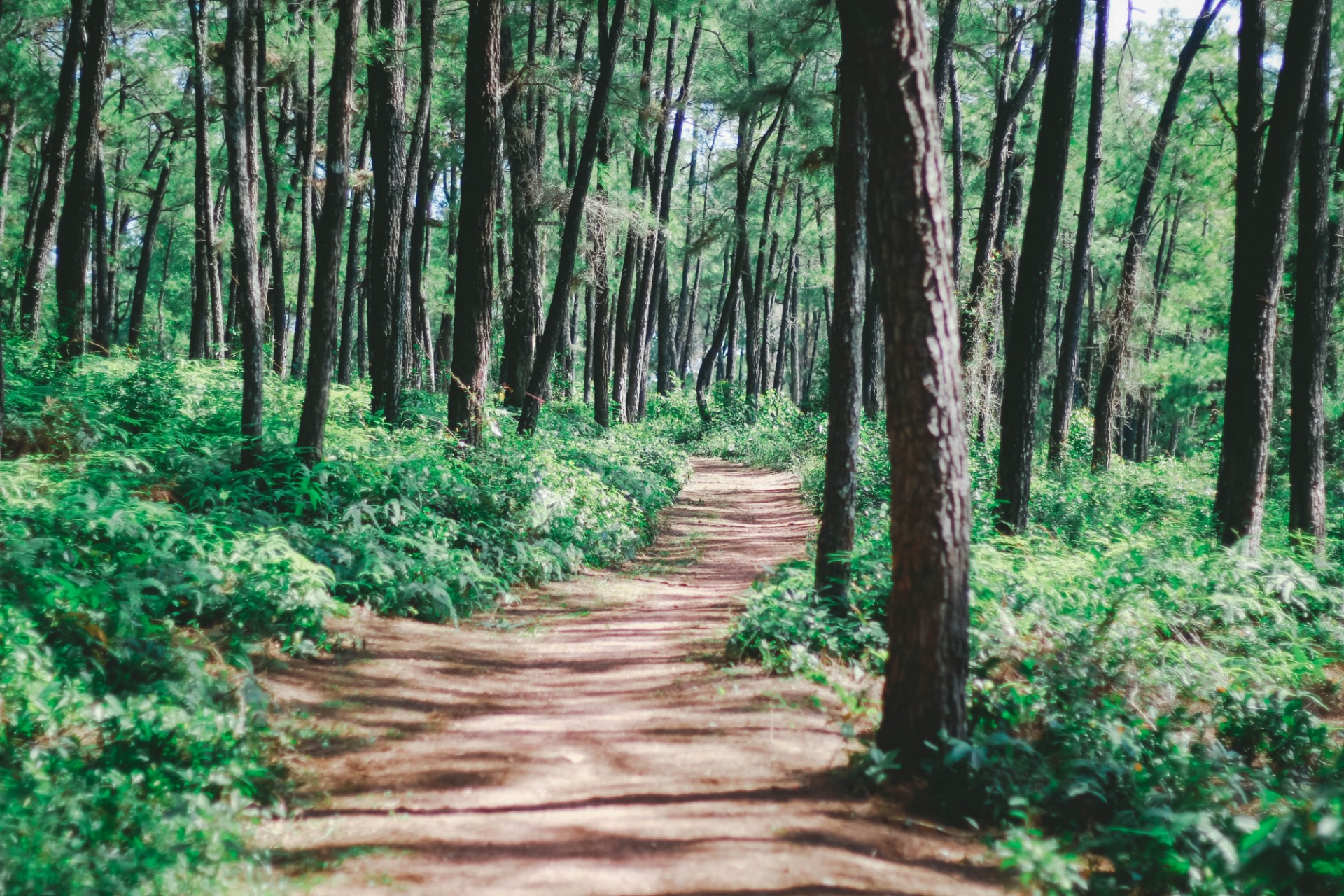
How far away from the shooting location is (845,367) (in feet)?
19.6

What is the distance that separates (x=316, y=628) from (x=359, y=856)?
2.52m

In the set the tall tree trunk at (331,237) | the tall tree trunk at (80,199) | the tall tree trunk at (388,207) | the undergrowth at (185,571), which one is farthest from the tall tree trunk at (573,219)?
the tall tree trunk at (80,199)

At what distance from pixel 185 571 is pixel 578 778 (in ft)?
10.0

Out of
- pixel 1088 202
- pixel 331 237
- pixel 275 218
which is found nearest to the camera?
pixel 331 237

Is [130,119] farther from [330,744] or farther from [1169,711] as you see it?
[1169,711]

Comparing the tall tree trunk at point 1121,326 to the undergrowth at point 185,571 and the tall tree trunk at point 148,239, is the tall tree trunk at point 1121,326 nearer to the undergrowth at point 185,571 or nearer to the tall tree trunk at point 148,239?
the undergrowth at point 185,571

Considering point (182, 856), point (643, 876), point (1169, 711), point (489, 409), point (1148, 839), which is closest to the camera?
point (182, 856)

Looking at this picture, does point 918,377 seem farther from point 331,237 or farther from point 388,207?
point 388,207

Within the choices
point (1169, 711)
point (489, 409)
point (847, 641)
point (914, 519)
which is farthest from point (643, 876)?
point (489, 409)

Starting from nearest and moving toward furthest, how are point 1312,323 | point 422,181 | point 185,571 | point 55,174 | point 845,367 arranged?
point 185,571, point 845,367, point 1312,323, point 55,174, point 422,181

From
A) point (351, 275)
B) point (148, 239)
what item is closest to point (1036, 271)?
point (351, 275)

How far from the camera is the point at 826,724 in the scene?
14.6 feet

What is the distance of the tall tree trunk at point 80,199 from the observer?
36.0ft

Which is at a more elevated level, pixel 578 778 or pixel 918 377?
pixel 918 377
